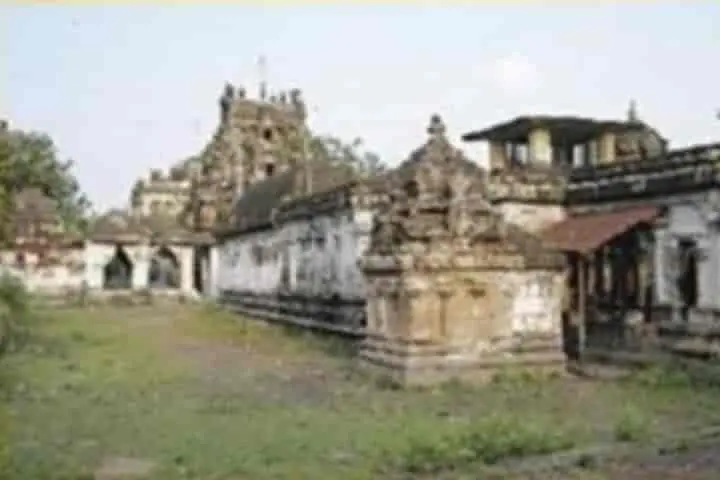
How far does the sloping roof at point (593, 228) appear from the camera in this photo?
1800cm

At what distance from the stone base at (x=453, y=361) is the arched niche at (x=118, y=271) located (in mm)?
30617

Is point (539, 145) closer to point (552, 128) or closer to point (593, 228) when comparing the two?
point (552, 128)

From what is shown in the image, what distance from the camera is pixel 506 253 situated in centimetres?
1579

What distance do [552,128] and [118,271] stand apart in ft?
84.7

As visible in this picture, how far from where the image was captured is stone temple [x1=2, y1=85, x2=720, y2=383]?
15258 mm

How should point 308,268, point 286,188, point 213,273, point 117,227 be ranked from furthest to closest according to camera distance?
point 117,227 < point 213,273 < point 286,188 < point 308,268

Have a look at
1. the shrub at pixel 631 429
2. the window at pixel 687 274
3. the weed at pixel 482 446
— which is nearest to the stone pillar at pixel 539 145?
the window at pixel 687 274

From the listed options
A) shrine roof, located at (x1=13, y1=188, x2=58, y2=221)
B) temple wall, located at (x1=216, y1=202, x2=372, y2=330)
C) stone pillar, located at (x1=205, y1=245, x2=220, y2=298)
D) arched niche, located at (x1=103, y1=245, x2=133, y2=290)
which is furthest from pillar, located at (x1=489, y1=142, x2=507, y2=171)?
arched niche, located at (x1=103, y1=245, x2=133, y2=290)

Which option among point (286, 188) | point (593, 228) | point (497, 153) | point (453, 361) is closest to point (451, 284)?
point (453, 361)

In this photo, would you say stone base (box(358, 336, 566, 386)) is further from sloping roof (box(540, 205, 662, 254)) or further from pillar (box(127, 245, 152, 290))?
pillar (box(127, 245, 152, 290))

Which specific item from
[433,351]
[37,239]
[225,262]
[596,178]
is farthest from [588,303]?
[37,239]

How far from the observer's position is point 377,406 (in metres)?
12.2

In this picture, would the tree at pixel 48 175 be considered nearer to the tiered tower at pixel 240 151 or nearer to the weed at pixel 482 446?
the tiered tower at pixel 240 151

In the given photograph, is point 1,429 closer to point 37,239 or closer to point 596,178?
point 596,178
